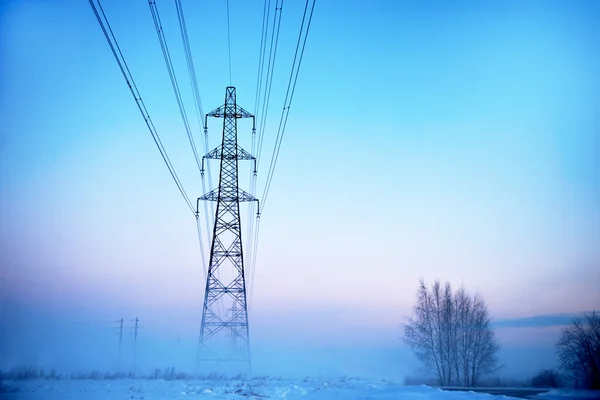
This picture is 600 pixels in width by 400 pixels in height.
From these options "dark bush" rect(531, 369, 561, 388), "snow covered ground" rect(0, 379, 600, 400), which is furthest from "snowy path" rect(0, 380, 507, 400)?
"dark bush" rect(531, 369, 561, 388)

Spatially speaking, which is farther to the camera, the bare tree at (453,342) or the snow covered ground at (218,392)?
the bare tree at (453,342)

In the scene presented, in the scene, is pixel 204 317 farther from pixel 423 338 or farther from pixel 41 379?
pixel 423 338

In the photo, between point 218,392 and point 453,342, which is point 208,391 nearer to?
point 218,392

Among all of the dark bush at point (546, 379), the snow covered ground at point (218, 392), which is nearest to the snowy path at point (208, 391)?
the snow covered ground at point (218, 392)

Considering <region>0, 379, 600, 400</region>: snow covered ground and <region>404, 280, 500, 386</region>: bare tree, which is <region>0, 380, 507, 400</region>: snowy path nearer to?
<region>0, 379, 600, 400</region>: snow covered ground

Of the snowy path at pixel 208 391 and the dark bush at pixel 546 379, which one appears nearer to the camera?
the snowy path at pixel 208 391

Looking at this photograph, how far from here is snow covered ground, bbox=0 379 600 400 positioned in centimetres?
1692

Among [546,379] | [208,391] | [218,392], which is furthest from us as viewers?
[546,379]

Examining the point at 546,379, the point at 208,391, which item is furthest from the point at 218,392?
the point at 546,379

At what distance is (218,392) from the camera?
18.7 m

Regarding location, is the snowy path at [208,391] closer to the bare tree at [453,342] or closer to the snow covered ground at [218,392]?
the snow covered ground at [218,392]

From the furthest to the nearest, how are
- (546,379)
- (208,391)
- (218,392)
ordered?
(546,379) → (218,392) → (208,391)

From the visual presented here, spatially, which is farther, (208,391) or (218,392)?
(218,392)

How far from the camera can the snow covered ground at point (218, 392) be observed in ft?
55.5
